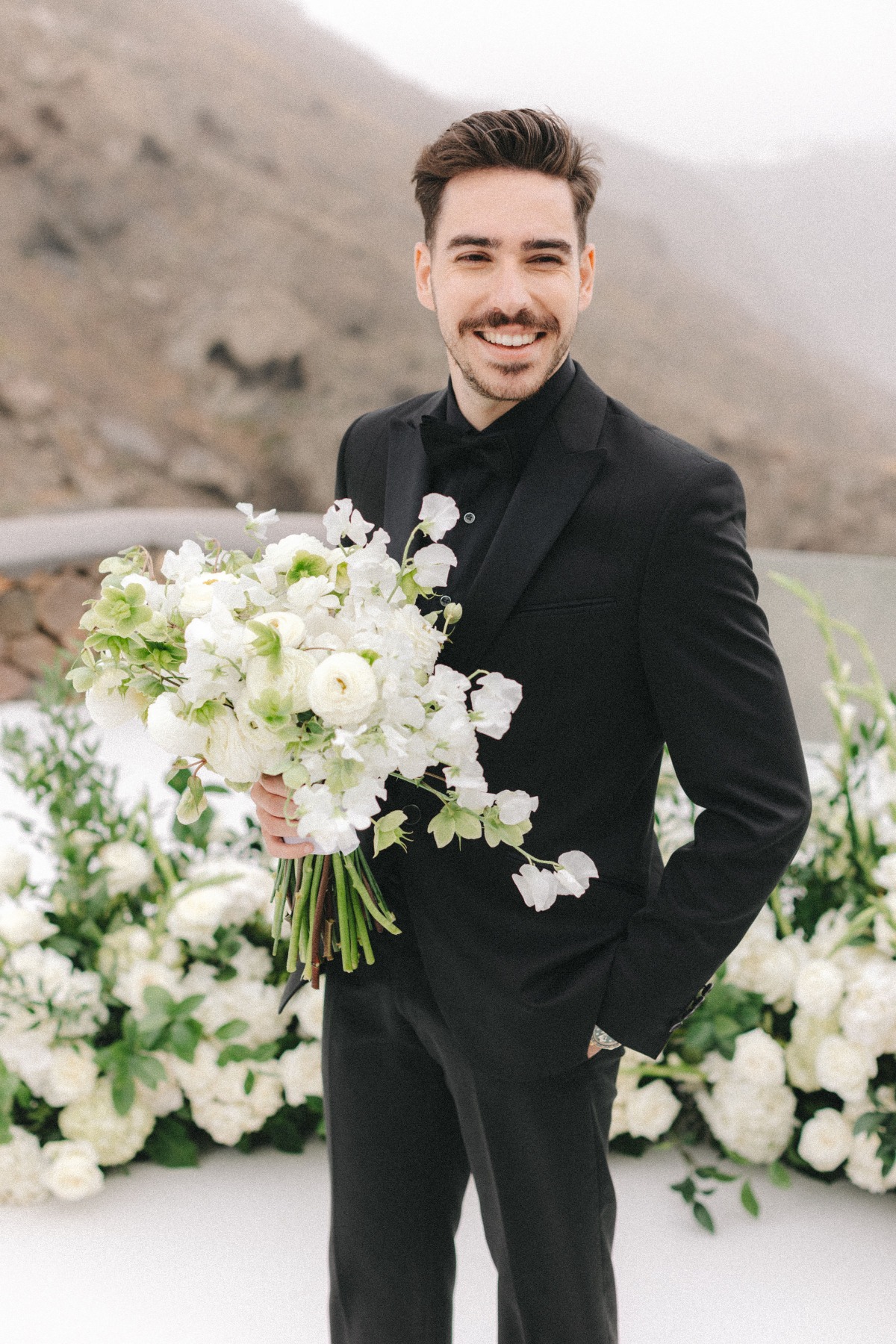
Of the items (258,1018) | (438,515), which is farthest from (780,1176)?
(438,515)

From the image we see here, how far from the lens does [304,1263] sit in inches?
80.0

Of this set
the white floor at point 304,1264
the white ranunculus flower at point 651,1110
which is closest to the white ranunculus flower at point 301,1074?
the white floor at point 304,1264

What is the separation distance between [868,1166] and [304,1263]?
1.08 meters

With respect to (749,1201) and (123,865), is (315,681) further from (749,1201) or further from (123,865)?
(749,1201)

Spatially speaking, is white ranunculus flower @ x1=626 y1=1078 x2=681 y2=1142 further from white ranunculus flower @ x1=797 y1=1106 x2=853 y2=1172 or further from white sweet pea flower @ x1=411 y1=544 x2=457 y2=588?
white sweet pea flower @ x1=411 y1=544 x2=457 y2=588

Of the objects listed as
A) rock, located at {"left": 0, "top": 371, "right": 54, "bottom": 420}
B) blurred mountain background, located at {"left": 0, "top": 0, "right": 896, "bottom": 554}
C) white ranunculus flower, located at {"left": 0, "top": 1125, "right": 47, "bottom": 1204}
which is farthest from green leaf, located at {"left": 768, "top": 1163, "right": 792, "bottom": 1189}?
rock, located at {"left": 0, "top": 371, "right": 54, "bottom": 420}

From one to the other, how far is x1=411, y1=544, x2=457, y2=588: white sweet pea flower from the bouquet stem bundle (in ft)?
1.13

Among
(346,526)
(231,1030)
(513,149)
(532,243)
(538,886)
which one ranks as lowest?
(231,1030)

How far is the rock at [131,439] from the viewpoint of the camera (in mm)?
13500

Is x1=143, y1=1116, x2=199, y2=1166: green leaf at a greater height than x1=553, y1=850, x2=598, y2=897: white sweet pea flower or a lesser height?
lesser

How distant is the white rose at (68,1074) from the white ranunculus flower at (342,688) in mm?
1475

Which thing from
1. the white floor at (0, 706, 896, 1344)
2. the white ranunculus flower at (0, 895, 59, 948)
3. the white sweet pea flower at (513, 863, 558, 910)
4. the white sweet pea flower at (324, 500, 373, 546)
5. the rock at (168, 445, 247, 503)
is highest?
the rock at (168, 445, 247, 503)

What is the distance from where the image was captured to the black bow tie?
4.16ft

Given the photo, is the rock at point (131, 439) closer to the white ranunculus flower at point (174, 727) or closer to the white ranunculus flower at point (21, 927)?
the white ranunculus flower at point (21, 927)
